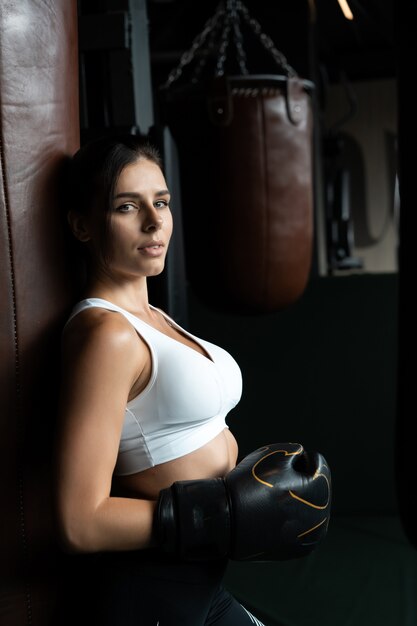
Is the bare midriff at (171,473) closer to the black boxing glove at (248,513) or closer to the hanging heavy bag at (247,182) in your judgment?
the black boxing glove at (248,513)

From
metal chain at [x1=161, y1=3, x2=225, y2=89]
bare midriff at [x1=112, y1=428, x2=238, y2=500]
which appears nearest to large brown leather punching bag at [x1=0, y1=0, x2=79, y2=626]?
bare midriff at [x1=112, y1=428, x2=238, y2=500]

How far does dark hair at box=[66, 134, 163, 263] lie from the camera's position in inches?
44.4

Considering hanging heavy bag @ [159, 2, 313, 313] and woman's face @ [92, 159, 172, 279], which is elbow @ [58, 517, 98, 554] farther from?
hanging heavy bag @ [159, 2, 313, 313]

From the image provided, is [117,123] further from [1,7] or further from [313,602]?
[313,602]

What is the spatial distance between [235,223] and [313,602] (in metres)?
Result: 1.32

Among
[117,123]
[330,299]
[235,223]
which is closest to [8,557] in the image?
[117,123]

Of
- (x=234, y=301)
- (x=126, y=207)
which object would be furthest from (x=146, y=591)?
(x=234, y=301)

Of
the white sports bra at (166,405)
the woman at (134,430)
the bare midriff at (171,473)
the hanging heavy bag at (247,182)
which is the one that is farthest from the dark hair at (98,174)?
the hanging heavy bag at (247,182)

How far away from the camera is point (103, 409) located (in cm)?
100

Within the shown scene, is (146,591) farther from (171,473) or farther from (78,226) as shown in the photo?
(78,226)

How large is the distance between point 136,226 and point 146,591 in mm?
520

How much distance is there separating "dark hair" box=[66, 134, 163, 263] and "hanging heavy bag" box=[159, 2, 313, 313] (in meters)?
1.21

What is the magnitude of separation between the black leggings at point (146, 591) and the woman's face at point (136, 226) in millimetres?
416

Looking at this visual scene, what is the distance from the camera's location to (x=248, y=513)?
1.03m
